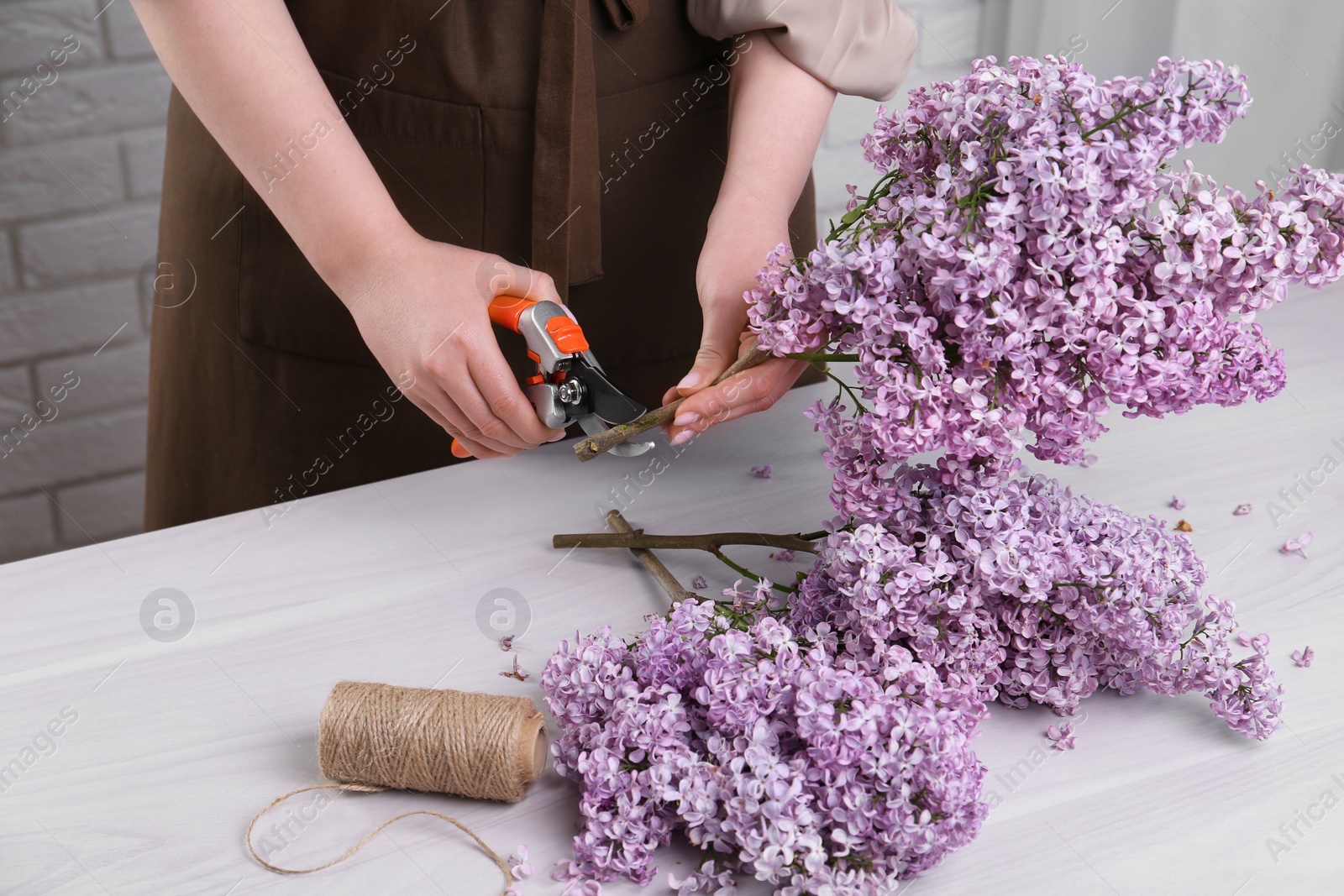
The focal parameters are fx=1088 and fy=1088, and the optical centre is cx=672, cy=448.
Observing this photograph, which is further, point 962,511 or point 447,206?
point 447,206

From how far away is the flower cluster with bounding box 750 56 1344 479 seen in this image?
56 cm

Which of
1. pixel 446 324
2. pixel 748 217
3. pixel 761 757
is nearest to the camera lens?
pixel 761 757

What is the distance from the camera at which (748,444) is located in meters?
0.96

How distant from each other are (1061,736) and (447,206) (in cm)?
69

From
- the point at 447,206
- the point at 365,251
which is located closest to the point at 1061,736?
the point at 365,251

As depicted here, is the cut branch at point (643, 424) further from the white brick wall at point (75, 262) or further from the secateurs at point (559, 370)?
the white brick wall at point (75, 262)

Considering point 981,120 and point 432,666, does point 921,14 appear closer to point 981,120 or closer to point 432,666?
point 981,120

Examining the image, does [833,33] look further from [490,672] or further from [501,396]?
[490,672]

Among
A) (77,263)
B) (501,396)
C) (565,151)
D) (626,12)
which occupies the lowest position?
(77,263)

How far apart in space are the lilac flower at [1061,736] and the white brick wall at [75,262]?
1516 millimetres

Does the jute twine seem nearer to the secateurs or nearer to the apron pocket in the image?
the secateurs

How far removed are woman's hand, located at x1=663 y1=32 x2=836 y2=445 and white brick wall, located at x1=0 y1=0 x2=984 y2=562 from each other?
1017mm

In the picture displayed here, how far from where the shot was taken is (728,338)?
2.71 feet

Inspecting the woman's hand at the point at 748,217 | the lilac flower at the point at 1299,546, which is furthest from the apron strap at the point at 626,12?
the lilac flower at the point at 1299,546
